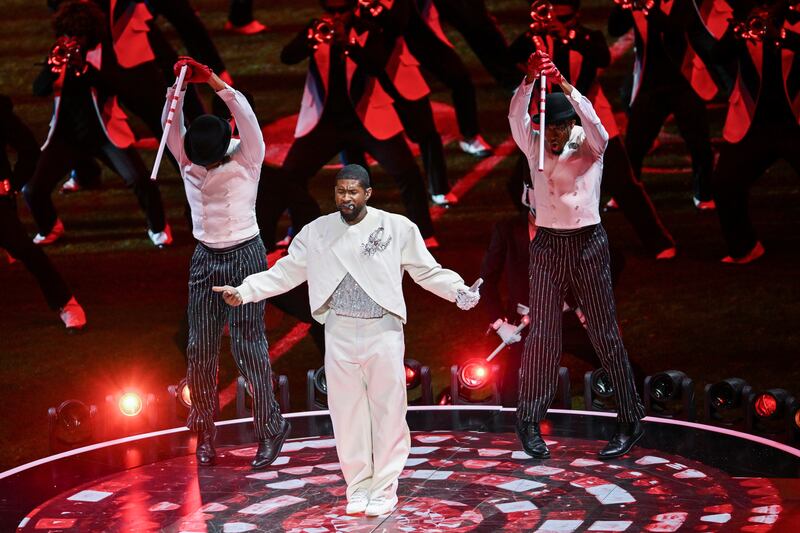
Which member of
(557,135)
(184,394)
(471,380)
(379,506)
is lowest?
(379,506)

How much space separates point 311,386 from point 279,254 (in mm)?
Result: 1298

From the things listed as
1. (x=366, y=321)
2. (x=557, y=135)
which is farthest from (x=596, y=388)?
(x=366, y=321)

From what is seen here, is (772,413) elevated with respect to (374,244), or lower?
lower

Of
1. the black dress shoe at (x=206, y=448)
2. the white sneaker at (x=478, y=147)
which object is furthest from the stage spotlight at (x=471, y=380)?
the white sneaker at (x=478, y=147)

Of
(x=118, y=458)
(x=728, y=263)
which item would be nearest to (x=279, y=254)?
(x=118, y=458)

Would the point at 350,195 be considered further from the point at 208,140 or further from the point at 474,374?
the point at 474,374

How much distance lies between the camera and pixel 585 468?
7312 millimetres

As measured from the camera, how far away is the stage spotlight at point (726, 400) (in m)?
7.98

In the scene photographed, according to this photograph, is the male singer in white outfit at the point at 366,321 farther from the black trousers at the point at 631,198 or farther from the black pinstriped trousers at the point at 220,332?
the black trousers at the point at 631,198

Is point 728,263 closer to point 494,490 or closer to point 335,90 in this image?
point 335,90

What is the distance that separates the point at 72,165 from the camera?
36.5 ft

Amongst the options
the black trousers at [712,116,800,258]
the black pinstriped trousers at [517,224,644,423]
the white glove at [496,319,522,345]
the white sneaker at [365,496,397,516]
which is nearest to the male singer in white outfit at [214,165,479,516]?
the white sneaker at [365,496,397,516]

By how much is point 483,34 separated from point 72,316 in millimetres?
4361

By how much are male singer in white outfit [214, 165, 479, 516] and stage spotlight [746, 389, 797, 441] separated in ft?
6.11
